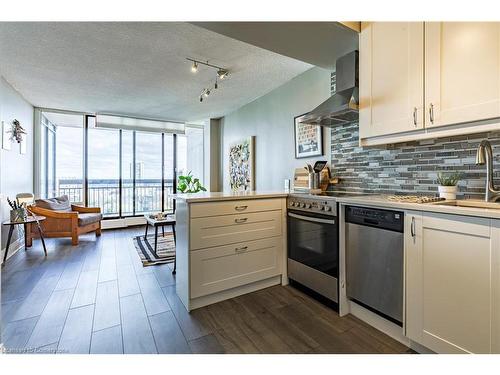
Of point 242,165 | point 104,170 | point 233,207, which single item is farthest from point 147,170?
point 233,207

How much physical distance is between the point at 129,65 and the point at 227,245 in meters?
2.45

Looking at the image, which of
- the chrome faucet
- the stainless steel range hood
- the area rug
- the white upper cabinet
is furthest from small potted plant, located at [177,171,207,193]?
the chrome faucet

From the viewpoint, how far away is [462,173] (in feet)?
5.69

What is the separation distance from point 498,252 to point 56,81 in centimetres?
483

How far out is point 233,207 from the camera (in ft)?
7.06

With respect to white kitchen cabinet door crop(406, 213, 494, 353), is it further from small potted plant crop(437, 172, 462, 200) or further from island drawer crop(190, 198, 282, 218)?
island drawer crop(190, 198, 282, 218)

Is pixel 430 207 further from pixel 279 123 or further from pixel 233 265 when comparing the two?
pixel 279 123

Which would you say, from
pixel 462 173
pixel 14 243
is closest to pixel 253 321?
pixel 462 173

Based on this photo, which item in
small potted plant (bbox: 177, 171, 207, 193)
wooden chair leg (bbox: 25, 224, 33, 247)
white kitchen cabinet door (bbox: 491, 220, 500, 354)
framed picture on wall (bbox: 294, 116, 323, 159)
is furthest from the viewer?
small potted plant (bbox: 177, 171, 207, 193)

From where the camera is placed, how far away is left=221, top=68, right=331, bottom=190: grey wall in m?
3.02

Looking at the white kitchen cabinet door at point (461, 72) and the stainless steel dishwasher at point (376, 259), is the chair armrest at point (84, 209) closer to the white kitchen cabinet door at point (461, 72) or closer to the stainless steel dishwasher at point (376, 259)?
the stainless steel dishwasher at point (376, 259)

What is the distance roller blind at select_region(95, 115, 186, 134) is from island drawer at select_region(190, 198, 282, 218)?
4.29 meters

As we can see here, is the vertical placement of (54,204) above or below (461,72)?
below

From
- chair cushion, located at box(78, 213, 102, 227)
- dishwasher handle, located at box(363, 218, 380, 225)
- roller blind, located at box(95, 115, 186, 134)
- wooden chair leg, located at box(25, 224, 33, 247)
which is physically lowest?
wooden chair leg, located at box(25, 224, 33, 247)
